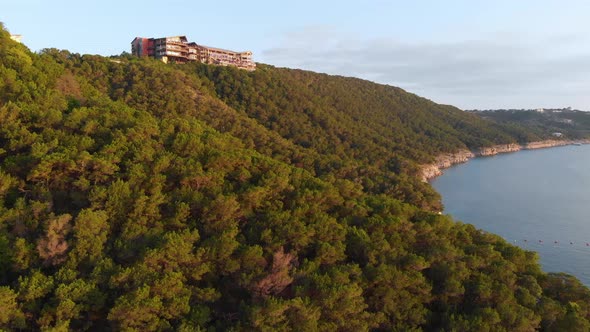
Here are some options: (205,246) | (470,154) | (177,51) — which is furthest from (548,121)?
(205,246)

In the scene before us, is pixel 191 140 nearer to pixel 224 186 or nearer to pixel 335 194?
pixel 224 186

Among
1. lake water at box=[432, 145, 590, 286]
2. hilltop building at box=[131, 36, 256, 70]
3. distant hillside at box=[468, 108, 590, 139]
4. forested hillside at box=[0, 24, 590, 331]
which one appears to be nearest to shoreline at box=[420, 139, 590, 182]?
lake water at box=[432, 145, 590, 286]

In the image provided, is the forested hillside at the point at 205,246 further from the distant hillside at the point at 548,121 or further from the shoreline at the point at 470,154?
the distant hillside at the point at 548,121

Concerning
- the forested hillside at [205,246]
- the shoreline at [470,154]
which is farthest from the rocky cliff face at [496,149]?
the forested hillside at [205,246]

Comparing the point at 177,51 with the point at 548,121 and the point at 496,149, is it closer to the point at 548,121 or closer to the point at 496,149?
the point at 496,149

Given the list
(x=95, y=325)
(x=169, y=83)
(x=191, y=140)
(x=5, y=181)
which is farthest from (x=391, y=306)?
(x=169, y=83)
